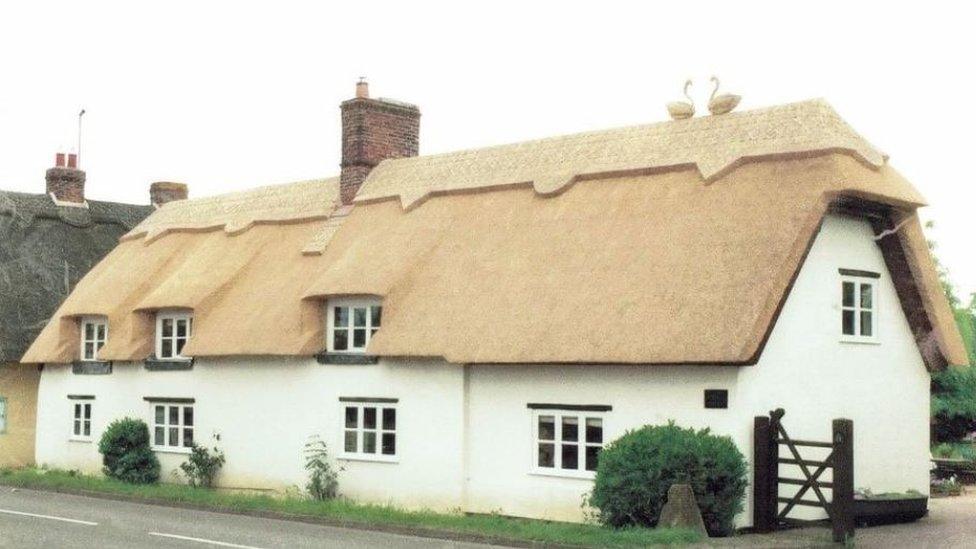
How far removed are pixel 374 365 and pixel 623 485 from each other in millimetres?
7200

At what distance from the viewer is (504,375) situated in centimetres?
2252

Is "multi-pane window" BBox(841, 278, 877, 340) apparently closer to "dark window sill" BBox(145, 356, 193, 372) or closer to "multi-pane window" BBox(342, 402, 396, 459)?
"multi-pane window" BBox(342, 402, 396, 459)

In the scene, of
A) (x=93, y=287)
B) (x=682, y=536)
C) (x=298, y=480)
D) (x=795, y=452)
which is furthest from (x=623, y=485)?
(x=93, y=287)

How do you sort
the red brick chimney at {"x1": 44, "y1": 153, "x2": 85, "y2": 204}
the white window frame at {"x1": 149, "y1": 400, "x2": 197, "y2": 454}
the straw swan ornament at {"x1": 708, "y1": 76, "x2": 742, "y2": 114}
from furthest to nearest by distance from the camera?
the red brick chimney at {"x1": 44, "y1": 153, "x2": 85, "y2": 204} → the white window frame at {"x1": 149, "y1": 400, "x2": 197, "y2": 454} → the straw swan ornament at {"x1": 708, "y1": 76, "x2": 742, "y2": 114}

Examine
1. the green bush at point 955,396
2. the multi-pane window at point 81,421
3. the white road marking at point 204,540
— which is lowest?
the white road marking at point 204,540

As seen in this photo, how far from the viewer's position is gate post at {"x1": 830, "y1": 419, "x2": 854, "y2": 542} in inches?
739

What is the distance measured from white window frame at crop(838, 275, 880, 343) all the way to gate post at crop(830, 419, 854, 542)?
337 cm

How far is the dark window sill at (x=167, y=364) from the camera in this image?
95.9ft

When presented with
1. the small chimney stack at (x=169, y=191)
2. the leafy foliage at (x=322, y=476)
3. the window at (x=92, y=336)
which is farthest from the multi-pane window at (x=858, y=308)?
the small chimney stack at (x=169, y=191)

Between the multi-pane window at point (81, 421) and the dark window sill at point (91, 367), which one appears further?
the multi-pane window at point (81, 421)

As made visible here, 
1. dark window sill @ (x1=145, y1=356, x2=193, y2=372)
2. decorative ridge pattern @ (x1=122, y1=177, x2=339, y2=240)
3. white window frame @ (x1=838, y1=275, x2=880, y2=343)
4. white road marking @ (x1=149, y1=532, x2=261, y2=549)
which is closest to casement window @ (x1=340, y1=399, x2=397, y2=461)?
dark window sill @ (x1=145, y1=356, x2=193, y2=372)

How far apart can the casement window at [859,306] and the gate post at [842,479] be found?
3.41 metres

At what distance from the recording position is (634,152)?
23859 millimetres

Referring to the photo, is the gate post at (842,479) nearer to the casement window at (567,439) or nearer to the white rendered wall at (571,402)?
the white rendered wall at (571,402)
